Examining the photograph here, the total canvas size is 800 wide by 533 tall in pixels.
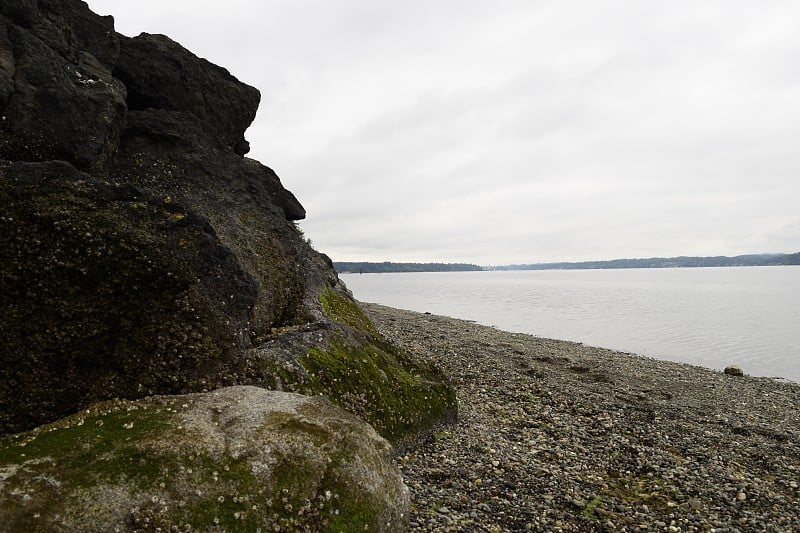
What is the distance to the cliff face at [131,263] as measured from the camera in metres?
8.05

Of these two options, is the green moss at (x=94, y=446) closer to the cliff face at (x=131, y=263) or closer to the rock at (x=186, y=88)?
the cliff face at (x=131, y=263)

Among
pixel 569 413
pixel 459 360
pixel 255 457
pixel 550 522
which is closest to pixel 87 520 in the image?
pixel 255 457

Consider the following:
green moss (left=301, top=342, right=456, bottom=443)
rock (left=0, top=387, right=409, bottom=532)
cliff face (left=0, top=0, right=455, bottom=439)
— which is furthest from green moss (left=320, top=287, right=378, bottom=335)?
rock (left=0, top=387, right=409, bottom=532)

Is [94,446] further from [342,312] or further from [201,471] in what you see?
[342,312]

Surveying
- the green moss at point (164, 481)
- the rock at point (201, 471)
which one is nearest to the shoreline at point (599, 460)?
the rock at point (201, 471)

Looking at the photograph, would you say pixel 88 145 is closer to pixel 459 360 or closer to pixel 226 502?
pixel 226 502

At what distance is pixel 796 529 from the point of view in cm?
933

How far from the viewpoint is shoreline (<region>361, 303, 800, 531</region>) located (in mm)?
9203

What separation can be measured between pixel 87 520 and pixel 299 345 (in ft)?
20.8

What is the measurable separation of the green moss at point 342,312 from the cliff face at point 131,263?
0.22 meters

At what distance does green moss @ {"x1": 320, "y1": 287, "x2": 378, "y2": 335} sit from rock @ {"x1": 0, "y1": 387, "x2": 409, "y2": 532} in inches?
325

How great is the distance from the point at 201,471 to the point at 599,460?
33.0 ft

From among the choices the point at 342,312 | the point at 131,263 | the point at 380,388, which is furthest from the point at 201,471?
the point at 342,312

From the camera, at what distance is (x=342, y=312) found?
688 inches
